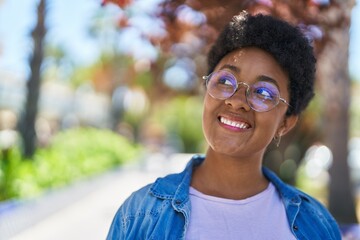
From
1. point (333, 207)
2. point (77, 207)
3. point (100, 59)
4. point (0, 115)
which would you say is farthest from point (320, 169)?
point (100, 59)

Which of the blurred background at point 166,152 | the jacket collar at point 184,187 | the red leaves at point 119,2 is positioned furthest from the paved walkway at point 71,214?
the jacket collar at point 184,187

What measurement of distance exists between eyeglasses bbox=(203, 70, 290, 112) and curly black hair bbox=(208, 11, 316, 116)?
140mm

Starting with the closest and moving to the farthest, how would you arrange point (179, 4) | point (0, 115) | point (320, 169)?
point (179, 4) → point (320, 169) → point (0, 115)

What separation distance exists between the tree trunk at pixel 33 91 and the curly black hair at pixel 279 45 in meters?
9.20

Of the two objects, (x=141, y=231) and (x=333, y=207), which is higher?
(x=141, y=231)

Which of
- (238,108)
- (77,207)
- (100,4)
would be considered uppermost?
(100,4)

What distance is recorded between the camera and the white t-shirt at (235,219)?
2.01 m

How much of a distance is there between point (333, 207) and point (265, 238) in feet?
20.7

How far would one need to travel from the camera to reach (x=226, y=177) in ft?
7.19

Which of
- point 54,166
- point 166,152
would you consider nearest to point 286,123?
point 54,166

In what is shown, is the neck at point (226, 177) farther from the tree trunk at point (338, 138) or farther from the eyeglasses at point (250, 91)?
the tree trunk at point (338, 138)

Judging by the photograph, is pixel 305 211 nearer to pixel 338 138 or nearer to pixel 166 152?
pixel 338 138

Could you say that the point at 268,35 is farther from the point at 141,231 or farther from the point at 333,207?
the point at 333,207

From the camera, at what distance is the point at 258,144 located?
2.13 m
